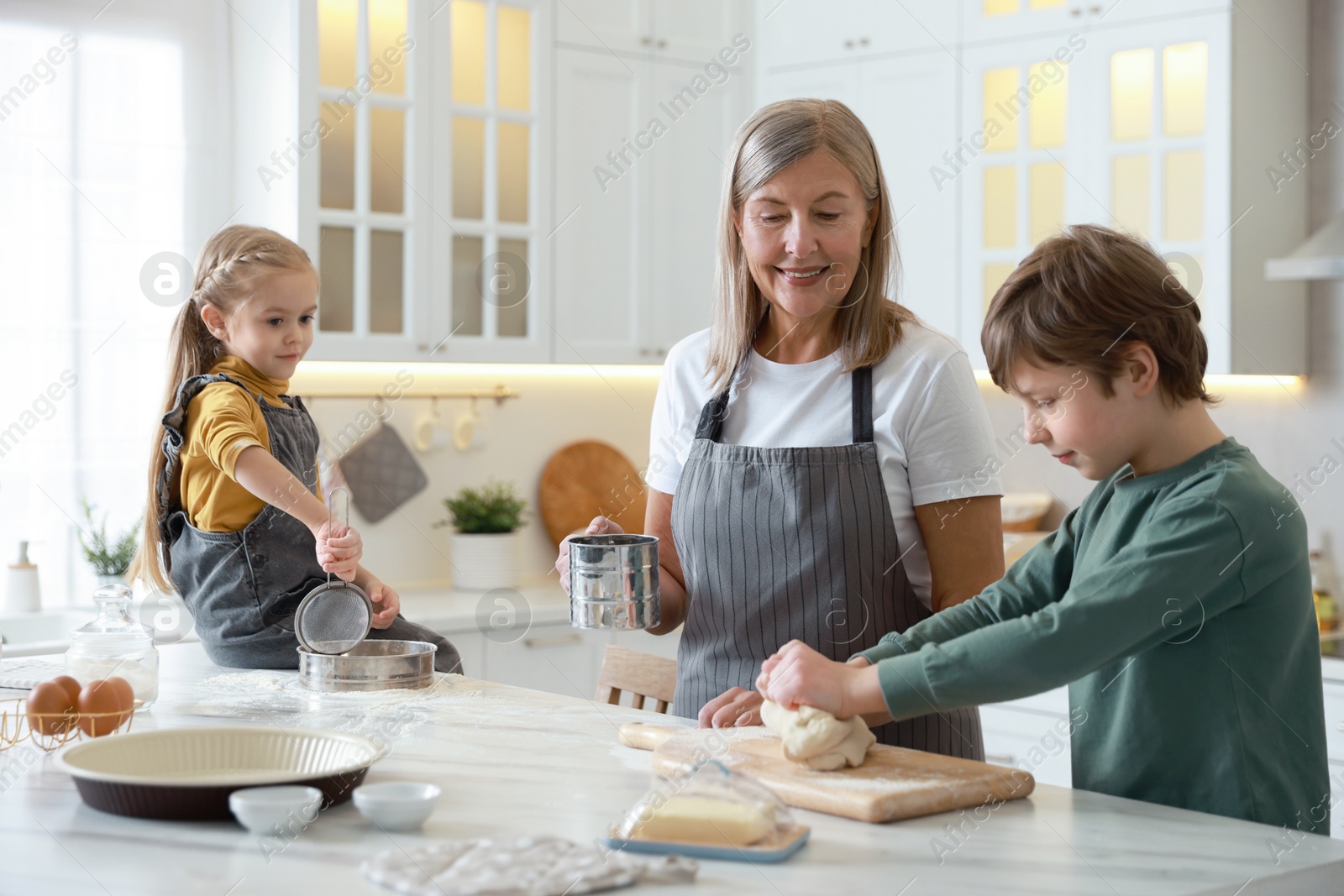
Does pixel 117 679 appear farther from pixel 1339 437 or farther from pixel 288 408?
pixel 1339 437

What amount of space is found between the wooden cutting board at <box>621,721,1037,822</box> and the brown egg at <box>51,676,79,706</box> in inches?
23.9

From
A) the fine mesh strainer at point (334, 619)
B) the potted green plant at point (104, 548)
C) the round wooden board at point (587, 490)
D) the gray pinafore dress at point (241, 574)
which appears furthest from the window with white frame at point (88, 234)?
the fine mesh strainer at point (334, 619)

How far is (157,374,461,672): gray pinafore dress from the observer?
5.98 ft

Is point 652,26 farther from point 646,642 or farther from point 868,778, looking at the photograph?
point 868,778

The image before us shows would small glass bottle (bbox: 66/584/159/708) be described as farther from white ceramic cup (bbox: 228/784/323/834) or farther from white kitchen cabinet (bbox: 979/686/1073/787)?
white kitchen cabinet (bbox: 979/686/1073/787)

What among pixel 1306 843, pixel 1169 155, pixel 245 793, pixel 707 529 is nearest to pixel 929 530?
pixel 707 529

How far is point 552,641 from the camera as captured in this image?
3.39 metres

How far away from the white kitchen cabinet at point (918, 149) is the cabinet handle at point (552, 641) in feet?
4.03

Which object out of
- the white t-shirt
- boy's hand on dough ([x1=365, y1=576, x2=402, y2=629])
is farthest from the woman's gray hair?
boy's hand on dough ([x1=365, y1=576, x2=402, y2=629])

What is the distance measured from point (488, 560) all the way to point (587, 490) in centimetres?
46

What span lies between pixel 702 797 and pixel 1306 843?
500 millimetres

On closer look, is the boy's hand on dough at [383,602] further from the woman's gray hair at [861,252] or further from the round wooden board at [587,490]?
the round wooden board at [587,490]

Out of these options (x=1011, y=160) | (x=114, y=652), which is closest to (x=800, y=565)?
(x=114, y=652)

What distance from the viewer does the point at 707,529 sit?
1729 millimetres
